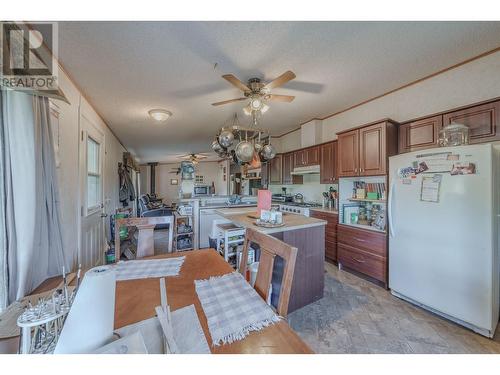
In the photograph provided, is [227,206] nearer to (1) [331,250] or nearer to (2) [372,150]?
(1) [331,250]

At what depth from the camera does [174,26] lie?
148 cm

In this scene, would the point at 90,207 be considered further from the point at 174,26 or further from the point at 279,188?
the point at 279,188

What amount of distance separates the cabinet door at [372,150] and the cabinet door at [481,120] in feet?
2.17

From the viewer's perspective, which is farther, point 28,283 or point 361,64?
point 361,64

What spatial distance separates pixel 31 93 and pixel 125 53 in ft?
2.92

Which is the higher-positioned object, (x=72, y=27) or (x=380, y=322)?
(x=72, y=27)

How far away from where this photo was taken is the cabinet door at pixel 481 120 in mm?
1800

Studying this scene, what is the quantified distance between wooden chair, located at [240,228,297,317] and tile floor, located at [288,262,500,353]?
1007mm

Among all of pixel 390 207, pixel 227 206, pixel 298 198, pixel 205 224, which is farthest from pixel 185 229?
pixel 390 207

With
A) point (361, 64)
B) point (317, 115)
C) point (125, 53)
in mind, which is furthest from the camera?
point (317, 115)

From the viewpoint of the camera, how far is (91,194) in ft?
9.84

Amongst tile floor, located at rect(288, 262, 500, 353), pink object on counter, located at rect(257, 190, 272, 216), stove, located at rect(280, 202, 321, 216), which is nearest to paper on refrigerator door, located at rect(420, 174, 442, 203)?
tile floor, located at rect(288, 262, 500, 353)

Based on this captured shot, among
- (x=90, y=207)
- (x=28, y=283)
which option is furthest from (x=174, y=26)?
(x=90, y=207)
